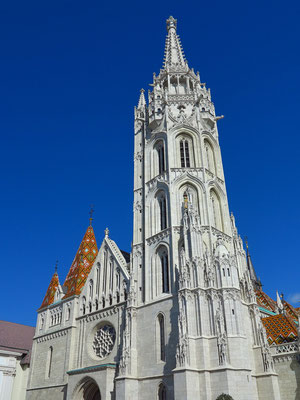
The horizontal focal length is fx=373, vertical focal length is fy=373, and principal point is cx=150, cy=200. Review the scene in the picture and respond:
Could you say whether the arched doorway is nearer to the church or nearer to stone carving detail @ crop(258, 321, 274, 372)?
the church

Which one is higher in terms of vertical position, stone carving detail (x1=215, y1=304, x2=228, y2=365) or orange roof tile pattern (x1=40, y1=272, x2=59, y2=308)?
orange roof tile pattern (x1=40, y1=272, x2=59, y2=308)

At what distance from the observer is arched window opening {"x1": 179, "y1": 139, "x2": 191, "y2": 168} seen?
30.0 m

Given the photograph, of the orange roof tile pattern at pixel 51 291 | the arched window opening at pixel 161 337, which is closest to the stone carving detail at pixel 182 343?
the arched window opening at pixel 161 337

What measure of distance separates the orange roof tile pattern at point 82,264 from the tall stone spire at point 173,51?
18.6 m

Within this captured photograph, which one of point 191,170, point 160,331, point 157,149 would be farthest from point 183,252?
point 157,149

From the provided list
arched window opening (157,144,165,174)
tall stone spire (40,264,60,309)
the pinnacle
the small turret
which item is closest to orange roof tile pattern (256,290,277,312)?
arched window opening (157,144,165,174)

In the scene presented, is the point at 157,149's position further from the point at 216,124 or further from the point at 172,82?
the point at 172,82

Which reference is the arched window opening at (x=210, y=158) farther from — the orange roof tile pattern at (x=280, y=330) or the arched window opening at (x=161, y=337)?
the arched window opening at (x=161, y=337)

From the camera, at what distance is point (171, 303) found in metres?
23.3

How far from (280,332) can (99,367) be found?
11.9 m

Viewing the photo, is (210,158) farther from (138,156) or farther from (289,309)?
(289,309)

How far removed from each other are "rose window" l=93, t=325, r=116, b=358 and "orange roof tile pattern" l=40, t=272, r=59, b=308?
7633 mm

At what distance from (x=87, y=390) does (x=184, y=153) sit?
1876cm

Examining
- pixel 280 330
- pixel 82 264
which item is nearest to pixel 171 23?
pixel 82 264
